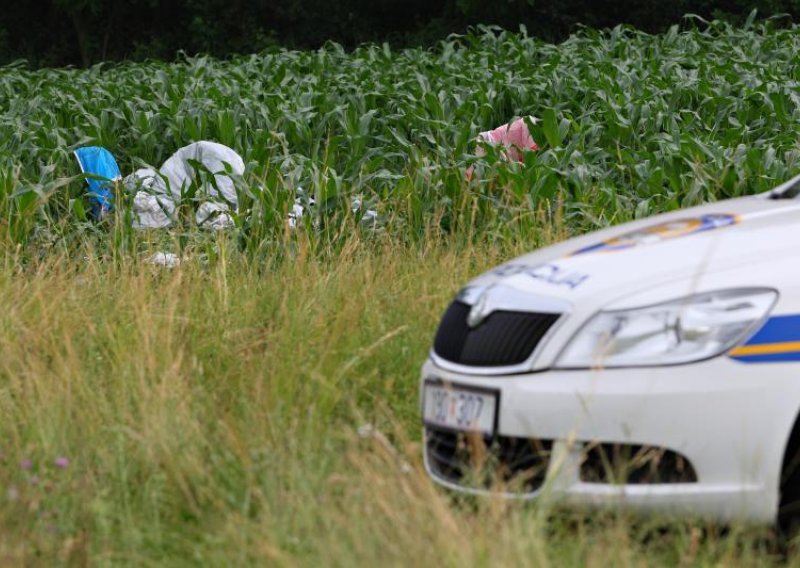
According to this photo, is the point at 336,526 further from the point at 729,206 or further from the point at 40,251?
the point at 40,251

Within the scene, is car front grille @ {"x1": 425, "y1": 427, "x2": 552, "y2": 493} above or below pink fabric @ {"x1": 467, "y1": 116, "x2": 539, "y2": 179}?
above

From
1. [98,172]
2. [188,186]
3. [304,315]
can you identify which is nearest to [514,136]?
[188,186]

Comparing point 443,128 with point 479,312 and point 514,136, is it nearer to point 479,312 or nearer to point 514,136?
point 514,136

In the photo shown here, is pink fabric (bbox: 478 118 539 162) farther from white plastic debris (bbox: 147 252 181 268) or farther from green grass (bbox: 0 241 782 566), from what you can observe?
green grass (bbox: 0 241 782 566)

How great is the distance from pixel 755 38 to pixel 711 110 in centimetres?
618

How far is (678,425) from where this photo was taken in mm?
3910

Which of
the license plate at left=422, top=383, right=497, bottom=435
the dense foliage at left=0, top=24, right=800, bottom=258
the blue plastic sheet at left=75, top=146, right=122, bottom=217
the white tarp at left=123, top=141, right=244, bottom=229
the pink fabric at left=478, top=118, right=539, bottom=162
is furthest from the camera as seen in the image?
the pink fabric at left=478, top=118, right=539, bottom=162

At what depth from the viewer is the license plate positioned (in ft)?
13.7

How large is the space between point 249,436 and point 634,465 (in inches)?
55.4

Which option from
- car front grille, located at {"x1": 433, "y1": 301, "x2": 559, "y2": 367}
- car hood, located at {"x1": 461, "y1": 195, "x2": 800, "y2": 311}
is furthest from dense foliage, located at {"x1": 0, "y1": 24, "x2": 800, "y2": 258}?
car front grille, located at {"x1": 433, "y1": 301, "x2": 559, "y2": 367}

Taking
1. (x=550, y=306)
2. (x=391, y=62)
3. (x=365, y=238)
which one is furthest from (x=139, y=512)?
(x=391, y=62)

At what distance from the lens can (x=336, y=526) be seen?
156 inches

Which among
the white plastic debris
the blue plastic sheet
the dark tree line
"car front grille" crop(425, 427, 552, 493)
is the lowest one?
the dark tree line

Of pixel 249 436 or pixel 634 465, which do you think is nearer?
pixel 634 465
